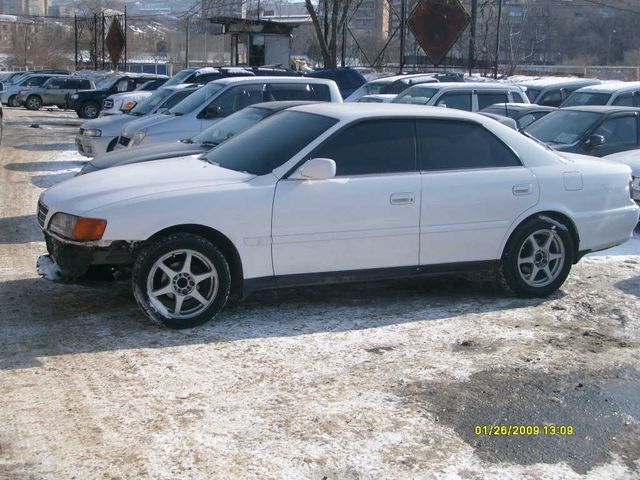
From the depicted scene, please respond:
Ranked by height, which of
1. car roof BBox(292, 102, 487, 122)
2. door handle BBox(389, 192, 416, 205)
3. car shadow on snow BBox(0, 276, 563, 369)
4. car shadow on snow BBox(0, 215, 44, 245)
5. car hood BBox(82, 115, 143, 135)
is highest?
car roof BBox(292, 102, 487, 122)

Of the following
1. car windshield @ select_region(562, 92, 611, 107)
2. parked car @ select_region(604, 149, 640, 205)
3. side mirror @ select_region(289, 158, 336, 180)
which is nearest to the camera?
side mirror @ select_region(289, 158, 336, 180)

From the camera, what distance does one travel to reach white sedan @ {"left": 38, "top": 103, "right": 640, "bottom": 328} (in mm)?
5789

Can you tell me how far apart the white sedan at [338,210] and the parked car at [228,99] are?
17.1ft

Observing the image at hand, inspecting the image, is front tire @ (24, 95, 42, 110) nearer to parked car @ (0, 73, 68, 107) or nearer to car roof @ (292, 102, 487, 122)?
parked car @ (0, 73, 68, 107)

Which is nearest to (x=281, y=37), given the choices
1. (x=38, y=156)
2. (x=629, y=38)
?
(x=38, y=156)

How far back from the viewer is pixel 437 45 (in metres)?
26.3

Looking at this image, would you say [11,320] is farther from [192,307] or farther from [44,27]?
[44,27]

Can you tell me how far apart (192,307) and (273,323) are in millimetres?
613

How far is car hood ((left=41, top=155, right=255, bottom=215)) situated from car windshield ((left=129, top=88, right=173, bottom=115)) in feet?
32.4

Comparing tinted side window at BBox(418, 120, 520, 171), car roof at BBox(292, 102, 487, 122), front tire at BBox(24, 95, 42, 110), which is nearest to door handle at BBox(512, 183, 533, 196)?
tinted side window at BBox(418, 120, 520, 171)

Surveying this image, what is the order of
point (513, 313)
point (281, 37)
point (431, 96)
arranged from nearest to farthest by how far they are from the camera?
point (513, 313) → point (431, 96) → point (281, 37)

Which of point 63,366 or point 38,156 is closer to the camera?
point 63,366

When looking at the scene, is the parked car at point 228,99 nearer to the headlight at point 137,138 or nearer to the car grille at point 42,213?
the headlight at point 137,138

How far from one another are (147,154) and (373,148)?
2.99 meters
